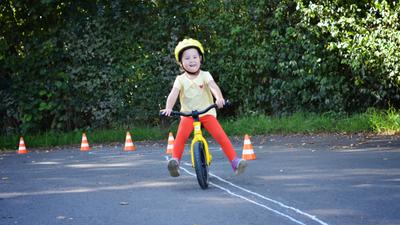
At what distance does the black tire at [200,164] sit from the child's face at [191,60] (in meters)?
0.92

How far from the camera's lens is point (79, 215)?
6500mm

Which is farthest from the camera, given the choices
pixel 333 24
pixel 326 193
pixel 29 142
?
pixel 29 142

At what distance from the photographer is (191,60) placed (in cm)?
812

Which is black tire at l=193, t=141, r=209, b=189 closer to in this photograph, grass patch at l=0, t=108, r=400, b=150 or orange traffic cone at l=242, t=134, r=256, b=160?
orange traffic cone at l=242, t=134, r=256, b=160

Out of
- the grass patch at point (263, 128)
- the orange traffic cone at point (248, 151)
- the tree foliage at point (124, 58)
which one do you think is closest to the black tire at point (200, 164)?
the orange traffic cone at point (248, 151)

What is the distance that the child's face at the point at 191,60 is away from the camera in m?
8.11

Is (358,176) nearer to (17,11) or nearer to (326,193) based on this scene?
(326,193)

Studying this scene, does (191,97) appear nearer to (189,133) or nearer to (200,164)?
(189,133)

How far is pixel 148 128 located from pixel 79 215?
38.0ft

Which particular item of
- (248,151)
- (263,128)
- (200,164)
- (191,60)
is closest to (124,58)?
(263,128)

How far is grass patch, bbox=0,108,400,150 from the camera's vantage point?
50.9 feet

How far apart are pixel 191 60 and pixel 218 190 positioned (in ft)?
5.21

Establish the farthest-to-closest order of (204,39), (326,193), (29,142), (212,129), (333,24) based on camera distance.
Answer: (204,39) < (29,142) < (333,24) < (212,129) < (326,193)

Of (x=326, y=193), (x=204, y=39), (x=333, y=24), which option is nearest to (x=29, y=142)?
(x=204, y=39)
